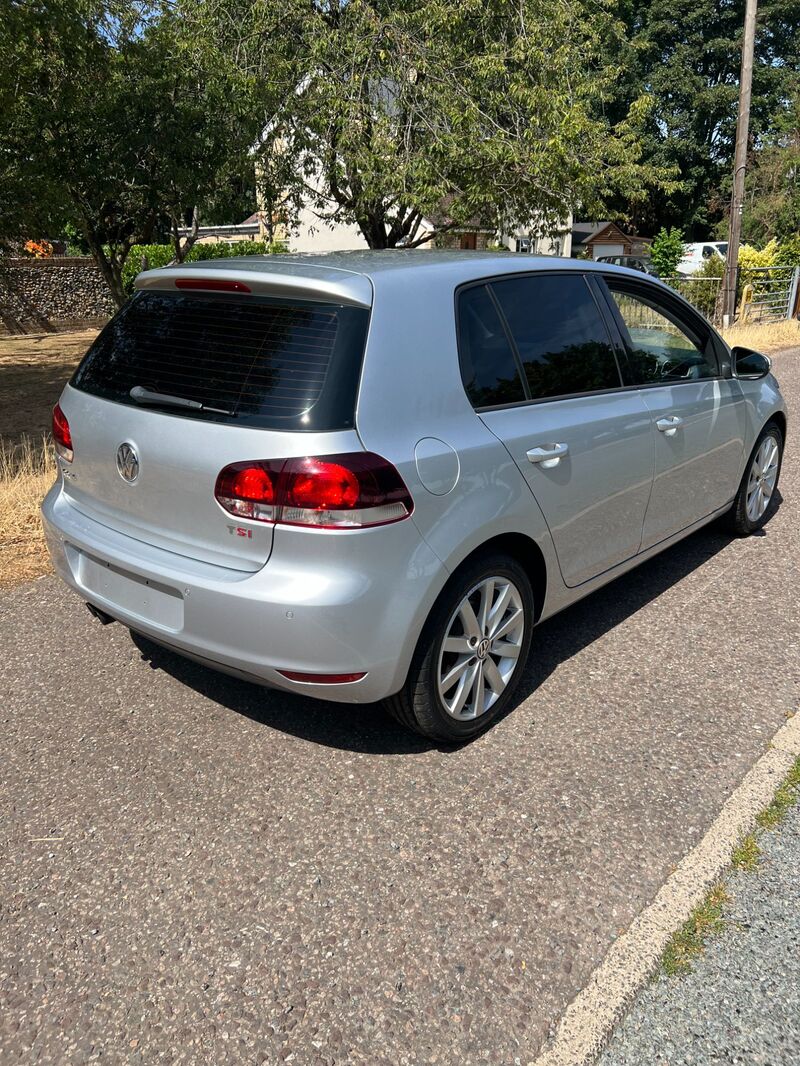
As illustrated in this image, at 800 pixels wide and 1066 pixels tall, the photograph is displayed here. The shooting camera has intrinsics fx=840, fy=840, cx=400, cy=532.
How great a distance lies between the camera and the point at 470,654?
3.08 meters

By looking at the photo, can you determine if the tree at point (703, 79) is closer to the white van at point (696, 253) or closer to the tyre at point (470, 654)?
the white van at point (696, 253)

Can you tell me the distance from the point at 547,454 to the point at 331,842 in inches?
63.5

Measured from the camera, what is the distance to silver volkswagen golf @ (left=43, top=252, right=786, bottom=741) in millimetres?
2582

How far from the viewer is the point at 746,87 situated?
17.8 m

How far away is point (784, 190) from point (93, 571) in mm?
43341

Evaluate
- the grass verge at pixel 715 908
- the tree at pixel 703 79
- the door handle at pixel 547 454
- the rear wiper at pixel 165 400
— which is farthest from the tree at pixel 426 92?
the tree at pixel 703 79

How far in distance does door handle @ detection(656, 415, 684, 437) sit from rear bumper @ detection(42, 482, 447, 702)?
69.3 inches

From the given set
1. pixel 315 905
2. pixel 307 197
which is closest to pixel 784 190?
pixel 307 197

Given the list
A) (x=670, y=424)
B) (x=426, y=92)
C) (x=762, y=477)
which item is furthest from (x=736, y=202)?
(x=670, y=424)

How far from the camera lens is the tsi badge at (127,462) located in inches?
115

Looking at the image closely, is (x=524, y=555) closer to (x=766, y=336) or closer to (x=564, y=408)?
(x=564, y=408)

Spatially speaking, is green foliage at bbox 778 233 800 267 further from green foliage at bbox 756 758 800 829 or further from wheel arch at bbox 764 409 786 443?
green foliage at bbox 756 758 800 829

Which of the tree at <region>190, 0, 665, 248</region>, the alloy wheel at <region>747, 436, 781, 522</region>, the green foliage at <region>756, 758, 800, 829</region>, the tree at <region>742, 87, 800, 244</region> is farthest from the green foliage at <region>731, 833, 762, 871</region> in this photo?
the tree at <region>742, 87, 800, 244</region>

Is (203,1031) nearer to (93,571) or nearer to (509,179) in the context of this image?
(93,571)
